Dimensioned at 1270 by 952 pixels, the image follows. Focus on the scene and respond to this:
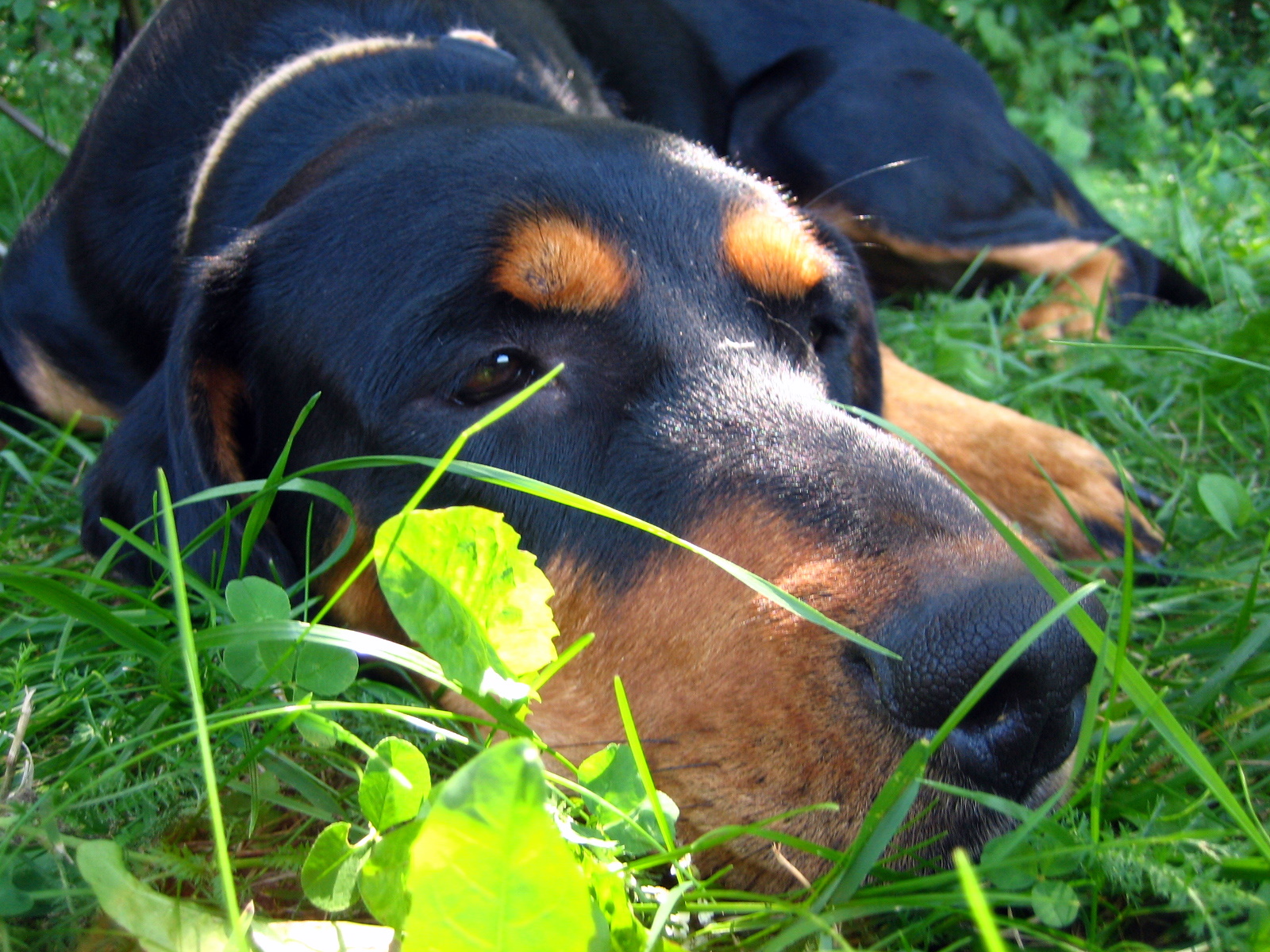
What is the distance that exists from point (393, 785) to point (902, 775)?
61 cm

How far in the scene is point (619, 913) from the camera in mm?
1176

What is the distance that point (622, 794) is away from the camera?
132 centimetres

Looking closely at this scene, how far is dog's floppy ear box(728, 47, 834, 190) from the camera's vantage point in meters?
4.80

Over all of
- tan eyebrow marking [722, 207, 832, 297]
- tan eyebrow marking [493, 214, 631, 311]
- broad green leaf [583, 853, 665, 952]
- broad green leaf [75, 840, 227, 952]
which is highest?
tan eyebrow marking [493, 214, 631, 311]

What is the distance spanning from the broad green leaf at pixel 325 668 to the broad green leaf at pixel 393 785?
0.72 feet

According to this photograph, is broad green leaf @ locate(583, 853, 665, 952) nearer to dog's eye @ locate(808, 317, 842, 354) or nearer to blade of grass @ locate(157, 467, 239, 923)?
blade of grass @ locate(157, 467, 239, 923)

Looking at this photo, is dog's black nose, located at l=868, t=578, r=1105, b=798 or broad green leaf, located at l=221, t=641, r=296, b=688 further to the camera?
broad green leaf, located at l=221, t=641, r=296, b=688

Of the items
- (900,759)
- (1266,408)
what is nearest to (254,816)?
(900,759)

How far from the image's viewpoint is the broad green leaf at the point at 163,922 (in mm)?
1116

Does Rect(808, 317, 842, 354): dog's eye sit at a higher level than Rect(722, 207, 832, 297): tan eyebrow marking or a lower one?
lower

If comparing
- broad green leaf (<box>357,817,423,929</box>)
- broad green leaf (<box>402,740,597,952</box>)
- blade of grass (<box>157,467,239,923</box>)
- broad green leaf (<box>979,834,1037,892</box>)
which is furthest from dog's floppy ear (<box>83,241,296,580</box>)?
broad green leaf (<box>979,834,1037,892</box>)

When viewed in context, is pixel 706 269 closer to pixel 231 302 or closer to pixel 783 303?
pixel 783 303

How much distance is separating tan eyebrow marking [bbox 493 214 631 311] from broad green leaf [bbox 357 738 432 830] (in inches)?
37.0

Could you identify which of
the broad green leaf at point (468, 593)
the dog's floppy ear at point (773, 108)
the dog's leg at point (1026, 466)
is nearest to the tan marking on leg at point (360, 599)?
the broad green leaf at point (468, 593)
